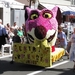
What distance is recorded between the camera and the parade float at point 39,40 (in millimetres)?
9607

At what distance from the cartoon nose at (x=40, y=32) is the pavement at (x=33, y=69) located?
3.96ft

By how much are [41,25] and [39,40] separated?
0.55m

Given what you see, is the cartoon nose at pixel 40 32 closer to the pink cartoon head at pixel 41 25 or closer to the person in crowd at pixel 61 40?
the pink cartoon head at pixel 41 25

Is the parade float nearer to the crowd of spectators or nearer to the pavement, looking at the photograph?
the pavement

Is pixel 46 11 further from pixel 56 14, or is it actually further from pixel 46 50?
pixel 46 50

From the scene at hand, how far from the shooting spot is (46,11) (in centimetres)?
1022

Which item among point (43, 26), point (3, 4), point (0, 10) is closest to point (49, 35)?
point (43, 26)

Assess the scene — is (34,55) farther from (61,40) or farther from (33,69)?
(61,40)

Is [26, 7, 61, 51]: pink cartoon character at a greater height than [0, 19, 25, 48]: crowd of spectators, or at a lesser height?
greater

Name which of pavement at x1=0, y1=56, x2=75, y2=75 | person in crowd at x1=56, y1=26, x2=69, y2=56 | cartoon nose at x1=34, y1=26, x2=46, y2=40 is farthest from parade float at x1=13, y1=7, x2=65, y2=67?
person in crowd at x1=56, y1=26, x2=69, y2=56

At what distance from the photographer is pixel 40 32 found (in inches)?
376

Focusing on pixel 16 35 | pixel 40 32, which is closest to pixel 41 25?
pixel 40 32

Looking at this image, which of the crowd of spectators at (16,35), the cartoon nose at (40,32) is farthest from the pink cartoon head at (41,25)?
the crowd of spectators at (16,35)

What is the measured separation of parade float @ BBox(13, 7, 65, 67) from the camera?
31.5ft
